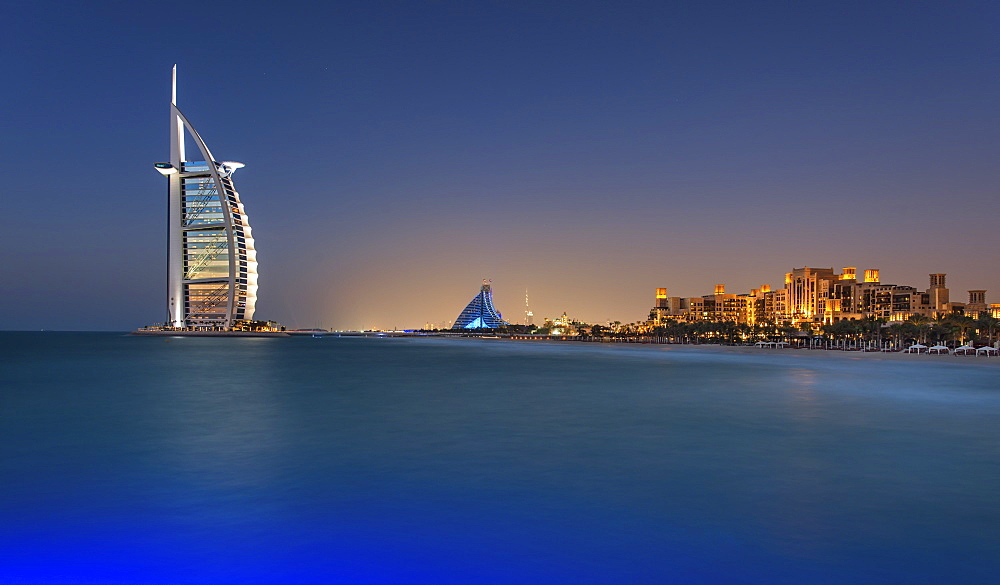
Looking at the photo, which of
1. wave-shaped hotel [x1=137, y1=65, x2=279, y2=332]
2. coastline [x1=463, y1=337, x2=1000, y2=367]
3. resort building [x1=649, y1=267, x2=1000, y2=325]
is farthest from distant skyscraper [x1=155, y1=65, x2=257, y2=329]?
resort building [x1=649, y1=267, x2=1000, y2=325]

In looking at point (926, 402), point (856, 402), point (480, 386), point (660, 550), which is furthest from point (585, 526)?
point (480, 386)

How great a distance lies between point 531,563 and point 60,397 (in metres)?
25.6

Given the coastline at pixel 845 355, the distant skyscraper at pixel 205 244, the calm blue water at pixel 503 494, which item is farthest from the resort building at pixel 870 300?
the calm blue water at pixel 503 494

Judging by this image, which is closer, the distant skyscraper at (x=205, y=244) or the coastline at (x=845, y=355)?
the coastline at (x=845, y=355)

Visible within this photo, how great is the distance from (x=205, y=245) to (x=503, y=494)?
144083 millimetres

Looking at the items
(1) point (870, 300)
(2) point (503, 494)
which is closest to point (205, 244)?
(2) point (503, 494)

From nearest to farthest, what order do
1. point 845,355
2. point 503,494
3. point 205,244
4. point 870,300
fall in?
point 503,494 < point 845,355 < point 205,244 < point 870,300

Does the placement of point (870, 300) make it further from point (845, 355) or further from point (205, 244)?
point (205, 244)

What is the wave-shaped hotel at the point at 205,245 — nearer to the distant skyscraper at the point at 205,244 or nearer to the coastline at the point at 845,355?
the distant skyscraper at the point at 205,244

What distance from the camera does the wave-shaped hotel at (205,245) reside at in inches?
5443

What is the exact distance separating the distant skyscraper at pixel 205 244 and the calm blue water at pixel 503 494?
411 feet

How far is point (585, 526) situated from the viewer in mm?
7871

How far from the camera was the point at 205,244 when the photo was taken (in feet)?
460

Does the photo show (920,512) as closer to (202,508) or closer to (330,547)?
(330,547)
